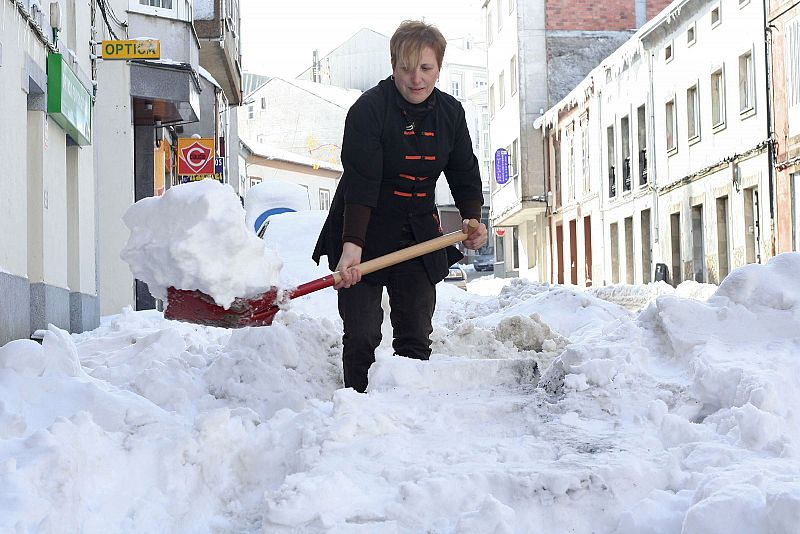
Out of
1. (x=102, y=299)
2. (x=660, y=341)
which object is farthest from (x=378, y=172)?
(x=102, y=299)

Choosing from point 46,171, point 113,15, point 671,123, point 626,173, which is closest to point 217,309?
point 46,171

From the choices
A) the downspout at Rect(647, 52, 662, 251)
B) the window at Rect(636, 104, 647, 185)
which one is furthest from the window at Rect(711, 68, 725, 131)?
the window at Rect(636, 104, 647, 185)

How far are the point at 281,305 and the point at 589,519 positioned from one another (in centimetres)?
198

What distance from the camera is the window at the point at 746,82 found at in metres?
20.3

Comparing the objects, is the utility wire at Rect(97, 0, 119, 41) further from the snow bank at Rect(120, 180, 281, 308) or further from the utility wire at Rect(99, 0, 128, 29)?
the snow bank at Rect(120, 180, 281, 308)

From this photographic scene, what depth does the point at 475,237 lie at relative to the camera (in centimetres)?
511

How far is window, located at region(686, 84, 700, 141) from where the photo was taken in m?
23.2

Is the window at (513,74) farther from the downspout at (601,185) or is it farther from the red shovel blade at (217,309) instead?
the red shovel blade at (217,309)

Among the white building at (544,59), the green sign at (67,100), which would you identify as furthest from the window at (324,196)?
the green sign at (67,100)

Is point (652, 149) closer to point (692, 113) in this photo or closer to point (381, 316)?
point (692, 113)

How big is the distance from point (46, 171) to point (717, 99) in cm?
1563

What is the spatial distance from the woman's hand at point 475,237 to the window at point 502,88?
35956 mm

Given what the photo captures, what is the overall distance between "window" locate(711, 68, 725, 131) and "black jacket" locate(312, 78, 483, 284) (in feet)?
58.1

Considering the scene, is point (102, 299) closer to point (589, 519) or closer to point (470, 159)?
point (470, 159)
